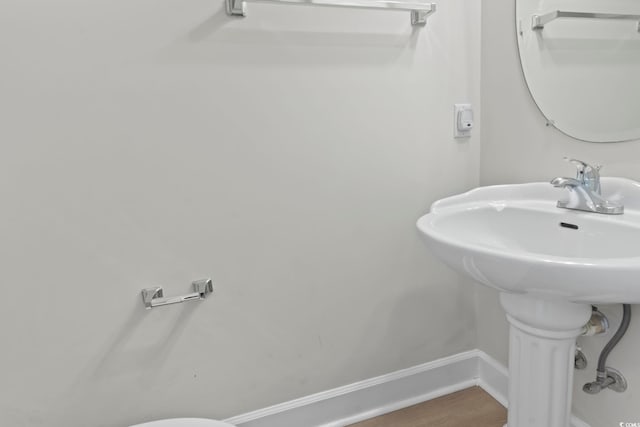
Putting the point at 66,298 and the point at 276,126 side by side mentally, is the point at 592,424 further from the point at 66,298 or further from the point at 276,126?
the point at 66,298

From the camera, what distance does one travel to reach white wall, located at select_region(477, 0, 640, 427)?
1.05 m

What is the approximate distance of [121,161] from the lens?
1053 millimetres

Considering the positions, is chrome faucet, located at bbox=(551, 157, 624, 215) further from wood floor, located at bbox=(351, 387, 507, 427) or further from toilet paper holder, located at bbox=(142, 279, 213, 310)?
toilet paper holder, located at bbox=(142, 279, 213, 310)

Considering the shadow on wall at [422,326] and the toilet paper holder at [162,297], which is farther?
the shadow on wall at [422,326]

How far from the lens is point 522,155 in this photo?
1290 millimetres

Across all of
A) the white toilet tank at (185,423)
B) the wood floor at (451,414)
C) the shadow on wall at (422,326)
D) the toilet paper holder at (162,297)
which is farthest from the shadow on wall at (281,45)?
the wood floor at (451,414)

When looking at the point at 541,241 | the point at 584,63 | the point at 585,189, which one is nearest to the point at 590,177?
the point at 585,189

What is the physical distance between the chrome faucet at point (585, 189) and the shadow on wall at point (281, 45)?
1.93 ft

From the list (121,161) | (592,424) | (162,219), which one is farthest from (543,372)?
(121,161)

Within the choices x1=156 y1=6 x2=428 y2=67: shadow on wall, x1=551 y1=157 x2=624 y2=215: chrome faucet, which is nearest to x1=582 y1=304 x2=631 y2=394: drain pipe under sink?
x1=551 y1=157 x2=624 y2=215: chrome faucet

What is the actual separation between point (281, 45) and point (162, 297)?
0.77 meters

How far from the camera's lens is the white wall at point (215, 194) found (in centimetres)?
100

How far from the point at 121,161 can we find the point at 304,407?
3.08 feet

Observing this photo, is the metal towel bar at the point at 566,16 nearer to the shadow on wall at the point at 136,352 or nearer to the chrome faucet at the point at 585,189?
the chrome faucet at the point at 585,189
